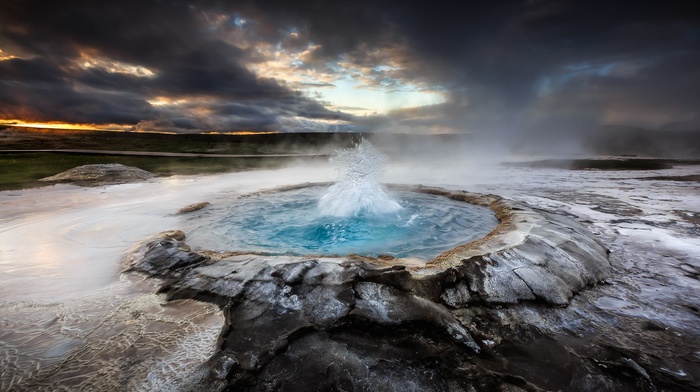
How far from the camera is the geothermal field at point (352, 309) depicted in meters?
2.21

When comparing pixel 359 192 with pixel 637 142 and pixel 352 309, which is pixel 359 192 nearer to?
pixel 352 309

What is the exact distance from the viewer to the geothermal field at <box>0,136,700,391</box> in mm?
2215

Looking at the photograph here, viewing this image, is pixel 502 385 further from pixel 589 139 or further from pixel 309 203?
pixel 589 139

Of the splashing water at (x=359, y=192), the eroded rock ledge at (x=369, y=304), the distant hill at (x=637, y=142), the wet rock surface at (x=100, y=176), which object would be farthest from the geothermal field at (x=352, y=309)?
the distant hill at (x=637, y=142)

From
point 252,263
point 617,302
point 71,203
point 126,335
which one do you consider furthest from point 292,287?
point 71,203

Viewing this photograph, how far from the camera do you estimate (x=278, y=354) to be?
238 cm

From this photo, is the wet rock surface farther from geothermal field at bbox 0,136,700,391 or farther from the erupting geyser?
the erupting geyser

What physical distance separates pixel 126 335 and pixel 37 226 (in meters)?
5.05

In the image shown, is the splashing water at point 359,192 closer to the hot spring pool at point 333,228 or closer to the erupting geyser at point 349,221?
the erupting geyser at point 349,221

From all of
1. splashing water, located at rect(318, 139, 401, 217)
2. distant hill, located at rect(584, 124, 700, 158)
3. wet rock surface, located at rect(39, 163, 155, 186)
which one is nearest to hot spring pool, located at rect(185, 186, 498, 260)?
splashing water, located at rect(318, 139, 401, 217)

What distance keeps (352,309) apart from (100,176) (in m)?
13.6

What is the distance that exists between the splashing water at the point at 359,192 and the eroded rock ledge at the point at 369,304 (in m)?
3.25

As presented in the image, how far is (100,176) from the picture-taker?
1173 cm

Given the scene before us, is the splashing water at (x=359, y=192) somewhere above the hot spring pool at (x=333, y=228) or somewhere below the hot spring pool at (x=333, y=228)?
above
